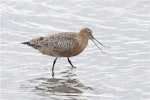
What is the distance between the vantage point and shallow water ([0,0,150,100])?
10.9 meters

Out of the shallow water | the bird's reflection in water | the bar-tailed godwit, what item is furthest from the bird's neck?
the bird's reflection in water

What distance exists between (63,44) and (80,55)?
705 mm

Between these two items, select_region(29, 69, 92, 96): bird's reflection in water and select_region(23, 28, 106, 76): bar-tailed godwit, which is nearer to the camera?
select_region(29, 69, 92, 96): bird's reflection in water

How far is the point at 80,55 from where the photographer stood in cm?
1311

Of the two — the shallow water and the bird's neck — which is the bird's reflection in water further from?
the bird's neck

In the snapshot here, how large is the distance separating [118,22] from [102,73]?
146 inches

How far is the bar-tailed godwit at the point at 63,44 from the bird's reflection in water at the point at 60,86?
0.66 m

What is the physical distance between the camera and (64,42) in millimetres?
12523

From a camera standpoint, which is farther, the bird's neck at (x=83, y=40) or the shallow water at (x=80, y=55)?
the bird's neck at (x=83, y=40)

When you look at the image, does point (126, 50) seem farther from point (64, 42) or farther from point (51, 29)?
point (51, 29)

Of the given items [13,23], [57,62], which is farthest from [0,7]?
[57,62]

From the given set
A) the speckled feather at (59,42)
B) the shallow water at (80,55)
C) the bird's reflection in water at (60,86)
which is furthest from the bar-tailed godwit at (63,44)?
the bird's reflection in water at (60,86)

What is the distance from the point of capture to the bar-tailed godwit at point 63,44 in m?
12.5

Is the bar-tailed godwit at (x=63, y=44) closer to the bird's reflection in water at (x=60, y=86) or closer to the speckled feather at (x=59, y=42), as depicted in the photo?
the speckled feather at (x=59, y=42)
